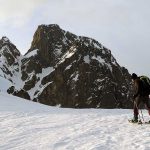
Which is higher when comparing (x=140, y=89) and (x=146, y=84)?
(x=146, y=84)

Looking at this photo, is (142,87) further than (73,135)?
Yes

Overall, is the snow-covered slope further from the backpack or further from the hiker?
the backpack

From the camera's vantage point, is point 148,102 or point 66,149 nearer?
point 66,149

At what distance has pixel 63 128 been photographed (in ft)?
51.5

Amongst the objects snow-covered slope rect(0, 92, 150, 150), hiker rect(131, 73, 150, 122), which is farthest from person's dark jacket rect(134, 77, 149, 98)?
snow-covered slope rect(0, 92, 150, 150)

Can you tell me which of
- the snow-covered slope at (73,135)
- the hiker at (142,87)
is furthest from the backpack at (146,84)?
the snow-covered slope at (73,135)

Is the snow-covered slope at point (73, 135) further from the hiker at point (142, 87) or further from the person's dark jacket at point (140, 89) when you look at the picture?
the person's dark jacket at point (140, 89)

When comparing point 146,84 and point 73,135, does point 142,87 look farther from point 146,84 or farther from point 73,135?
point 73,135

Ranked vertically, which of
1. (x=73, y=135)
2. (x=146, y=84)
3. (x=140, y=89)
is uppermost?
(x=146, y=84)

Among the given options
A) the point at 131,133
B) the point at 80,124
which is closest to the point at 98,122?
the point at 80,124

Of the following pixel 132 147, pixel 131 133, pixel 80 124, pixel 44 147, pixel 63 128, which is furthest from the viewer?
pixel 80 124

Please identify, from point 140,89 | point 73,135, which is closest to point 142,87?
point 140,89

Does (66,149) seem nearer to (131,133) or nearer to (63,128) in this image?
(131,133)

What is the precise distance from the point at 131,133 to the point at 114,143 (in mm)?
1694
